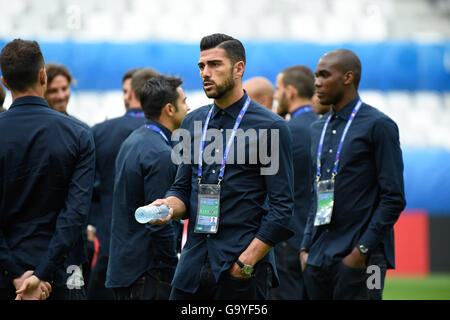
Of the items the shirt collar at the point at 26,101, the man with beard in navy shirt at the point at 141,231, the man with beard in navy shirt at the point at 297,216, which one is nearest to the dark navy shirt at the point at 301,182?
the man with beard in navy shirt at the point at 297,216

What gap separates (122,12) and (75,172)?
371 inches

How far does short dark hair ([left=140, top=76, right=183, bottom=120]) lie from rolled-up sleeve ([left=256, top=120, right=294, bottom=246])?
1.16m

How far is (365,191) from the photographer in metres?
3.37

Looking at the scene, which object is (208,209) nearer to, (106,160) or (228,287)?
(228,287)

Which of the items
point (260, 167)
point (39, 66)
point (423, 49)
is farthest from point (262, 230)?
point (423, 49)

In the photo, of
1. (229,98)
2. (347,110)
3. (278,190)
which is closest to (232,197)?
(278,190)

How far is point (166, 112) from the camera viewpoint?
12.8 feet

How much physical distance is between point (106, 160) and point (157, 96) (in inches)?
31.3

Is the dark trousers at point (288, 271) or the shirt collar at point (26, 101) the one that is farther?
the dark trousers at point (288, 271)

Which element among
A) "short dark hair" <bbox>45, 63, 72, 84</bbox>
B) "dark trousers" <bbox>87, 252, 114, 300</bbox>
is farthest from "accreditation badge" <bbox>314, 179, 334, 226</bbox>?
"short dark hair" <bbox>45, 63, 72, 84</bbox>

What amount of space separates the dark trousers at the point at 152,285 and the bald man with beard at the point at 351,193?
740mm

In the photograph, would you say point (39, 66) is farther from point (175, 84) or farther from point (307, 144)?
point (307, 144)

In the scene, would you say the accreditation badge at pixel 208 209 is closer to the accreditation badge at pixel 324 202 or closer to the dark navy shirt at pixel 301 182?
the accreditation badge at pixel 324 202

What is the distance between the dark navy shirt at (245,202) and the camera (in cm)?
282
